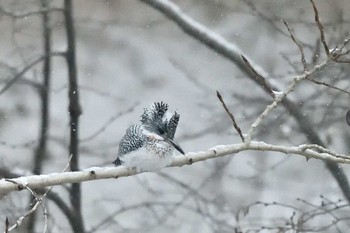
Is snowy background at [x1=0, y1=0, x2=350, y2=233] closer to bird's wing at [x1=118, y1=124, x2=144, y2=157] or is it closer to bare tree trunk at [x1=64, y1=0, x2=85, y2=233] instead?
bare tree trunk at [x1=64, y1=0, x2=85, y2=233]

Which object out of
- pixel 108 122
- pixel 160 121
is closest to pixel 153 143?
pixel 160 121

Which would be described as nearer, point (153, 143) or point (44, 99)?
point (153, 143)

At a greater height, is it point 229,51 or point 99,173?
point 229,51

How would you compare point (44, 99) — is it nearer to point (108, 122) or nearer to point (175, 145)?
point (108, 122)

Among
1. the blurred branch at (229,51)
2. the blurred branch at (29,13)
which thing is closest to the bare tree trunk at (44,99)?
the blurred branch at (29,13)

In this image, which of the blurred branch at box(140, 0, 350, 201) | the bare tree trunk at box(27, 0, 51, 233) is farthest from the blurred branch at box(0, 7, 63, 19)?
the blurred branch at box(140, 0, 350, 201)

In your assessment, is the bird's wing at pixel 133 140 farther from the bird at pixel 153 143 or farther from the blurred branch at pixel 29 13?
the blurred branch at pixel 29 13

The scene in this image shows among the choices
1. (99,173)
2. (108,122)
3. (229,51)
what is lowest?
(99,173)

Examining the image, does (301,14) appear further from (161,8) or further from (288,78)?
(161,8)
